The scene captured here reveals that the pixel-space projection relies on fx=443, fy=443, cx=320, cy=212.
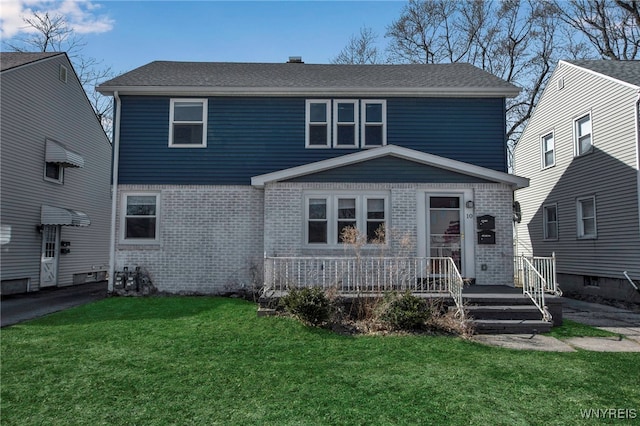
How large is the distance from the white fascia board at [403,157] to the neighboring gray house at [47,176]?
309 inches

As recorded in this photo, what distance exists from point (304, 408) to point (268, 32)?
35.0 ft

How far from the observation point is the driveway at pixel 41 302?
362 inches

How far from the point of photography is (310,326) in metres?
7.55

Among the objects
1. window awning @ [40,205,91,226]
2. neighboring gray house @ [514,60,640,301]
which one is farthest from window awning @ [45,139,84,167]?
neighboring gray house @ [514,60,640,301]

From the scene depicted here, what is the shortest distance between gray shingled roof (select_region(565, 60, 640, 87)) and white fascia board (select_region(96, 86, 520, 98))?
3.53 m

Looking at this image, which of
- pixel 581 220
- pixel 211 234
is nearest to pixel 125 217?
pixel 211 234

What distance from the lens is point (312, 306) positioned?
24.7 feet

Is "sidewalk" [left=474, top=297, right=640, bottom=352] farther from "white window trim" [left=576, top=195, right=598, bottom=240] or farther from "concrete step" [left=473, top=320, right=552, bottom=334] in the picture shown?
"white window trim" [left=576, top=195, right=598, bottom=240]

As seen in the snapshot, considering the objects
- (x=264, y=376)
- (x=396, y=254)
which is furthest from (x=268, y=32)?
(x=264, y=376)

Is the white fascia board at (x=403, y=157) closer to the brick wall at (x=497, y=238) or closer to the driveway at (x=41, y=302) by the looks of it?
the brick wall at (x=497, y=238)

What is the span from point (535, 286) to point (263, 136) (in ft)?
24.8

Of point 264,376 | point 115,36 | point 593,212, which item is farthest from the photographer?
point 593,212

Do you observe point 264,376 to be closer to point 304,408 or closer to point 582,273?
point 304,408

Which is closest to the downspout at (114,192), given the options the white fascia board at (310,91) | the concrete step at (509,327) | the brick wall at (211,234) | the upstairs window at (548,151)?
the brick wall at (211,234)
